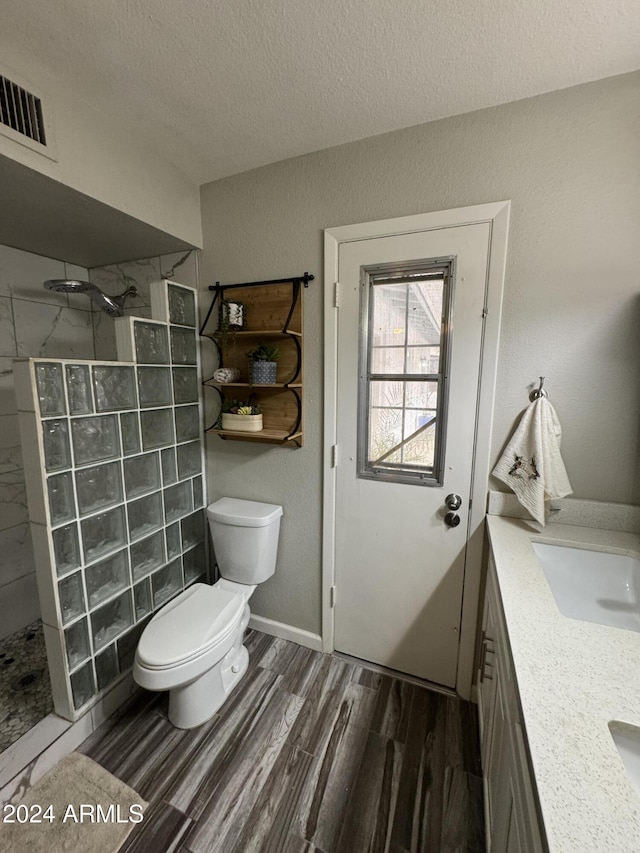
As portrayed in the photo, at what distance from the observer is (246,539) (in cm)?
171

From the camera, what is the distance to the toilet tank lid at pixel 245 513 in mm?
1681

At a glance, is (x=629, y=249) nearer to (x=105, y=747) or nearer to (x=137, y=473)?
(x=137, y=473)

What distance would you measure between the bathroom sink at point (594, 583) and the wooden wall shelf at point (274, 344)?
1.12 meters

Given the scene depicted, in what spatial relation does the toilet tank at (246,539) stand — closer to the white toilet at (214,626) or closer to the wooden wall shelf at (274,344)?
the white toilet at (214,626)

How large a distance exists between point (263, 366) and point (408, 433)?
0.73 metres

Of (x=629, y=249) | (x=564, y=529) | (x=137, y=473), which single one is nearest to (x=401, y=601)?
(x=564, y=529)

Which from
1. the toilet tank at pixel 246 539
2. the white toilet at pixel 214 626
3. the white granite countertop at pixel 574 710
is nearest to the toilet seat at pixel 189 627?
the white toilet at pixel 214 626

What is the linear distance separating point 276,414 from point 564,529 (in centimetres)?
130

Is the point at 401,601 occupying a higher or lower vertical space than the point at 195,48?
lower

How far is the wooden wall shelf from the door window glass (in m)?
0.32

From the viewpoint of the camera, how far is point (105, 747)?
53.7 inches

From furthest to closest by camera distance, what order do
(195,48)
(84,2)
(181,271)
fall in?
(181,271) < (195,48) < (84,2)

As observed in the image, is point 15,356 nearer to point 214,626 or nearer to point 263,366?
point 263,366

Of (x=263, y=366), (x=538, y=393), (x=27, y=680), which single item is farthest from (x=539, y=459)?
(x=27, y=680)
